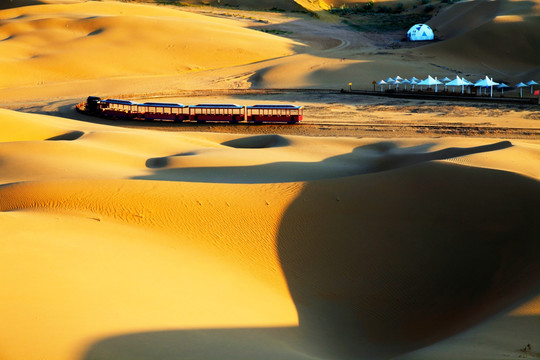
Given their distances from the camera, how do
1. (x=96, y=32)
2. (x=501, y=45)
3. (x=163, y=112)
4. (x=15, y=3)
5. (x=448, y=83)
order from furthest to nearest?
(x=15, y=3), (x=96, y=32), (x=501, y=45), (x=448, y=83), (x=163, y=112)

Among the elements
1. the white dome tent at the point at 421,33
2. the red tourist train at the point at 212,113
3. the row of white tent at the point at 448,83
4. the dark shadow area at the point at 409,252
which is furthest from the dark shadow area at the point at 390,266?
the white dome tent at the point at 421,33

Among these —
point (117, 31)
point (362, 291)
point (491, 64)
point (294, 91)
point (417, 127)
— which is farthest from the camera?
point (117, 31)

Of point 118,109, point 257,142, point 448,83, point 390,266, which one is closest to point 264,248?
point 390,266

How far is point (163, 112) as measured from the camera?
113ft

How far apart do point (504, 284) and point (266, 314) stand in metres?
4.35

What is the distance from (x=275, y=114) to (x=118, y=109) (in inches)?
397

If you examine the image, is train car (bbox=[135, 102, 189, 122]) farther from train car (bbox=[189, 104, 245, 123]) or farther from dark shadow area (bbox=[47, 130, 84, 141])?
dark shadow area (bbox=[47, 130, 84, 141])

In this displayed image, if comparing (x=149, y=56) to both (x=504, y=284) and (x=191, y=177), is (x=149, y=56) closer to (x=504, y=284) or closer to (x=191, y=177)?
(x=191, y=177)

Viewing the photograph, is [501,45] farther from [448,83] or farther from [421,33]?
[448,83]

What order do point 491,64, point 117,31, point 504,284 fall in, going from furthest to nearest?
1. point 117,31
2. point 491,64
3. point 504,284

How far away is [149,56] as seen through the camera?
54.7 metres

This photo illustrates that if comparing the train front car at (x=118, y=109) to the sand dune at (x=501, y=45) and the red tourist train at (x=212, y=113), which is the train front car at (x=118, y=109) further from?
the sand dune at (x=501, y=45)

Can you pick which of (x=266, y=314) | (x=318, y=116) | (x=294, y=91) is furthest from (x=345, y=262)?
(x=294, y=91)

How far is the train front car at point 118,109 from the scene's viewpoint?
35259mm
